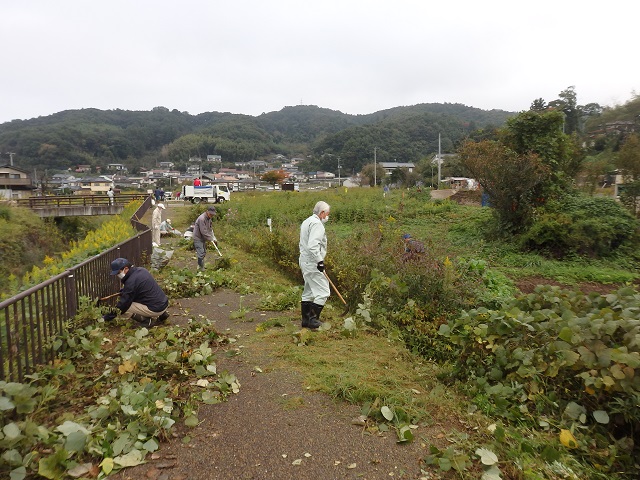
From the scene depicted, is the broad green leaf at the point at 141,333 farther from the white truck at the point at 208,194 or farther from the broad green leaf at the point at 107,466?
the white truck at the point at 208,194

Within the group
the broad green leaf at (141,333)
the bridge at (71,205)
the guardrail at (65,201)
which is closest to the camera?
the broad green leaf at (141,333)

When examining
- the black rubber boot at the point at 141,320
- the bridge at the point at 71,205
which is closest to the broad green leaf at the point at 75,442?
the black rubber boot at the point at 141,320

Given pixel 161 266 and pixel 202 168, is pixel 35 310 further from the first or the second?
pixel 202 168

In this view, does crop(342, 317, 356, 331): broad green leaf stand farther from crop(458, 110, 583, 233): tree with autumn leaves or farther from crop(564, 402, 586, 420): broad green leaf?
crop(458, 110, 583, 233): tree with autumn leaves

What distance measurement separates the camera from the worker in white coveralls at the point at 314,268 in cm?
521

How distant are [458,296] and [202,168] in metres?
110

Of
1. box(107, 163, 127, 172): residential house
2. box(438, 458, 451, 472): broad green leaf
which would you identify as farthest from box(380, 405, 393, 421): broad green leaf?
box(107, 163, 127, 172): residential house

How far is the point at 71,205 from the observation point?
27.7m

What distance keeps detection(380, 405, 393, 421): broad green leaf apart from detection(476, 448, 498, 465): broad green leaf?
69 cm

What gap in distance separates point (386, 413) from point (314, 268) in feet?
7.80

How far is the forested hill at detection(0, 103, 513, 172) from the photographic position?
90875 mm

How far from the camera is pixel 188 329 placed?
5.00 m

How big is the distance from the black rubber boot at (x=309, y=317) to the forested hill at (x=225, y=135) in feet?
218

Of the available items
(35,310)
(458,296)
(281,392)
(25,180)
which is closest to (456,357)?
(458,296)
